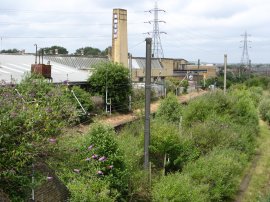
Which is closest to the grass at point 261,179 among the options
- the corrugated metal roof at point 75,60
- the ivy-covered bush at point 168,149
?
the ivy-covered bush at point 168,149

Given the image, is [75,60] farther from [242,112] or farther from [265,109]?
[242,112]

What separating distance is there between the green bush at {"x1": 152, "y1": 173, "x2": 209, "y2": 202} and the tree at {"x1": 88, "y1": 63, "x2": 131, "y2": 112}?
1433 centimetres

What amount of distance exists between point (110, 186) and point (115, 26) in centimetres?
2581

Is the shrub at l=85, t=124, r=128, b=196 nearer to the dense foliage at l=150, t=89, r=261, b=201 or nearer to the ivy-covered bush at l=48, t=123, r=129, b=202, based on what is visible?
the ivy-covered bush at l=48, t=123, r=129, b=202

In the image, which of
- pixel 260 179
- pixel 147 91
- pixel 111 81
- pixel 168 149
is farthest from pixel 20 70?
pixel 260 179

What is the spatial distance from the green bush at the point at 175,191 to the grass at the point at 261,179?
2529mm

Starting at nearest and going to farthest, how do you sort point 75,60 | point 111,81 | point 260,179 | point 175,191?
point 175,191
point 260,179
point 111,81
point 75,60

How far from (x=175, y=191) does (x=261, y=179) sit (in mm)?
9967

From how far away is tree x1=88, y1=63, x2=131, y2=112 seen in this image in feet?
83.9

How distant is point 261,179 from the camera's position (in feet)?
63.6

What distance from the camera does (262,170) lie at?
68.9 ft

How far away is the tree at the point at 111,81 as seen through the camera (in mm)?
25578

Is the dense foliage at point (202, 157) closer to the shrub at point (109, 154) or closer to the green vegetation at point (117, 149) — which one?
the green vegetation at point (117, 149)

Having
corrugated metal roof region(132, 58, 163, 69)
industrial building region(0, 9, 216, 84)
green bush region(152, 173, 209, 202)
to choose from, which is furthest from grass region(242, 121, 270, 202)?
corrugated metal roof region(132, 58, 163, 69)
